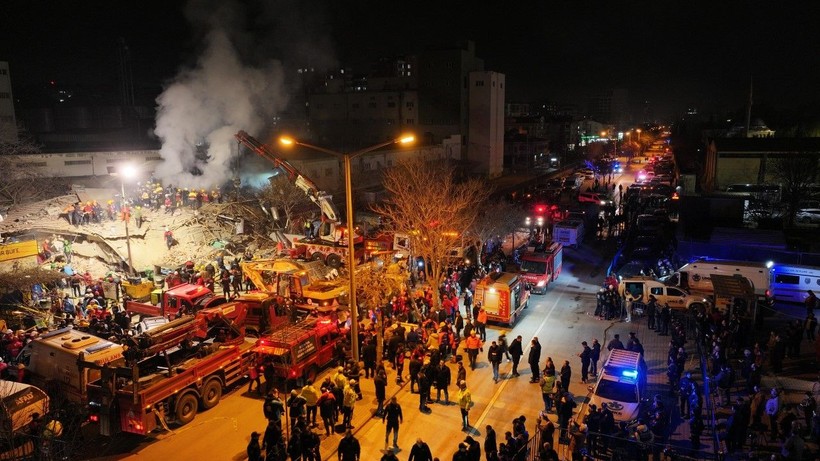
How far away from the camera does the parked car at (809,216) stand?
116 feet

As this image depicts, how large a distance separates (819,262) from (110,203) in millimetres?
37971

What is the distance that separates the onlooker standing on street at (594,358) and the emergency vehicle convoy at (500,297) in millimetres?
4381

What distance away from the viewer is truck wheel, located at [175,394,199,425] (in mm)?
13816

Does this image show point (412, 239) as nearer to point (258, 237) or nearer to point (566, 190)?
point (258, 237)

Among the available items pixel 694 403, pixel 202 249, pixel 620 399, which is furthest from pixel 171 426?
pixel 202 249

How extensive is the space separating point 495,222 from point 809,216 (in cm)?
2158

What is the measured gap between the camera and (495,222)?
32.7 m

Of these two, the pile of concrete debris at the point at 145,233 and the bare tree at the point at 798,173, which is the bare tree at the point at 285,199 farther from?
the bare tree at the point at 798,173

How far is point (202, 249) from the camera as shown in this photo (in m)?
31.1

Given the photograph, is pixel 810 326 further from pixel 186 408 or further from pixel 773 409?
pixel 186 408

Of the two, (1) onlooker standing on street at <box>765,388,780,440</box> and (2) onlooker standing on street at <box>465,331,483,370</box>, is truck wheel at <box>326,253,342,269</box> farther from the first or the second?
(1) onlooker standing on street at <box>765,388,780,440</box>

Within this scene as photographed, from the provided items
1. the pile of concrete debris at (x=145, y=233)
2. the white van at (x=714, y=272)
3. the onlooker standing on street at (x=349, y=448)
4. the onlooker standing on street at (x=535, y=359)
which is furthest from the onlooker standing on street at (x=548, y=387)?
the pile of concrete debris at (x=145, y=233)

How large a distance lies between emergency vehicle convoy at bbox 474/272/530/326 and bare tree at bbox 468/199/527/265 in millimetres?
7163

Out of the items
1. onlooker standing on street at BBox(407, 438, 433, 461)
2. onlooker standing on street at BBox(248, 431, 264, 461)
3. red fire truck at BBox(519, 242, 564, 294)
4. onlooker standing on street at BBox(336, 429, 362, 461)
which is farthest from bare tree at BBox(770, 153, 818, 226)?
onlooker standing on street at BBox(248, 431, 264, 461)
